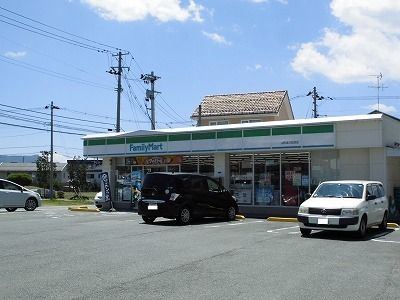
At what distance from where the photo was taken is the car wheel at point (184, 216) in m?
18.6

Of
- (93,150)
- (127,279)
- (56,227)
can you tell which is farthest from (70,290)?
(93,150)

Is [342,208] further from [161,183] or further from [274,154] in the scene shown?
[274,154]

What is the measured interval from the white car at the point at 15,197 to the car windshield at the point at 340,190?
17506 millimetres

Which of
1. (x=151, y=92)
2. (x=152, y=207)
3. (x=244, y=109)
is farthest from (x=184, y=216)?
(x=151, y=92)

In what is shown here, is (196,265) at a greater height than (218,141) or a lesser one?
lesser

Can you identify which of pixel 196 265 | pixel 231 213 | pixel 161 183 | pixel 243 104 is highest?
pixel 243 104

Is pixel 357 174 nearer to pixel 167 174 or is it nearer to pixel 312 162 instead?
pixel 312 162

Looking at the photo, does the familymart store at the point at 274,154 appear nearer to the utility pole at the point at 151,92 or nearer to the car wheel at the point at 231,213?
the car wheel at the point at 231,213

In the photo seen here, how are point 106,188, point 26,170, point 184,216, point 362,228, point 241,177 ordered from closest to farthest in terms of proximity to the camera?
point 362,228 < point 184,216 < point 241,177 < point 106,188 < point 26,170

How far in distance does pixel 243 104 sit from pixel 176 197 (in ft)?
84.7

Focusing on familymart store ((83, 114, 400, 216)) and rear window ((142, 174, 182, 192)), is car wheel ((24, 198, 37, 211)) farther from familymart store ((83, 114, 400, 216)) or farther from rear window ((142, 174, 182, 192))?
rear window ((142, 174, 182, 192))

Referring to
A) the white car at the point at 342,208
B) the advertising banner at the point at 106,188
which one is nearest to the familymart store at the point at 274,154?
the advertising banner at the point at 106,188

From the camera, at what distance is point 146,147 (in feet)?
90.2

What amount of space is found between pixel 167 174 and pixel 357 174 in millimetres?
8530
